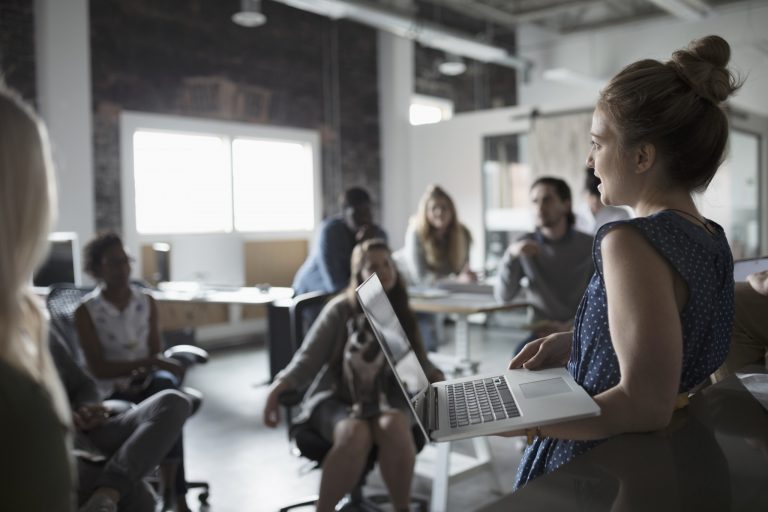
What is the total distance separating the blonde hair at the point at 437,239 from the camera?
4.62m

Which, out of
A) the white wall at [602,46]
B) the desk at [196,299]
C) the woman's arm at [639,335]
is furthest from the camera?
the white wall at [602,46]

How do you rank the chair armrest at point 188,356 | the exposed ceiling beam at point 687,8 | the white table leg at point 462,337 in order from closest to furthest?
the chair armrest at point 188,356 < the white table leg at point 462,337 < the exposed ceiling beam at point 687,8

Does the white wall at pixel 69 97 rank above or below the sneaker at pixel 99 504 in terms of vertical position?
above

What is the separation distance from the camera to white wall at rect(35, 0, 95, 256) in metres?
5.62

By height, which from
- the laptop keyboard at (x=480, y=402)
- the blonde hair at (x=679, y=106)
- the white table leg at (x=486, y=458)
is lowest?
the white table leg at (x=486, y=458)

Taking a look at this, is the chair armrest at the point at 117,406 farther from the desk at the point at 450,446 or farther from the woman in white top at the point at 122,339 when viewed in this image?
the desk at the point at 450,446

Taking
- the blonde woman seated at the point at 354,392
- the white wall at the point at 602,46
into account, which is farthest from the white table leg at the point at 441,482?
the white wall at the point at 602,46

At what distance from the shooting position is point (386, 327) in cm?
148

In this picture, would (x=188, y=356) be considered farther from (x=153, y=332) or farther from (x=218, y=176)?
(x=218, y=176)

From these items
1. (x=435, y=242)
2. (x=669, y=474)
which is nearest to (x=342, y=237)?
(x=435, y=242)

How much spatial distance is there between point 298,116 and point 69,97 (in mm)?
2548

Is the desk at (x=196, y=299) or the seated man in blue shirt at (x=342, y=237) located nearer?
the seated man in blue shirt at (x=342, y=237)

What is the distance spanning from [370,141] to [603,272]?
25.2 feet

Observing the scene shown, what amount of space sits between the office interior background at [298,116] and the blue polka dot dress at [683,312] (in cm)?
468
